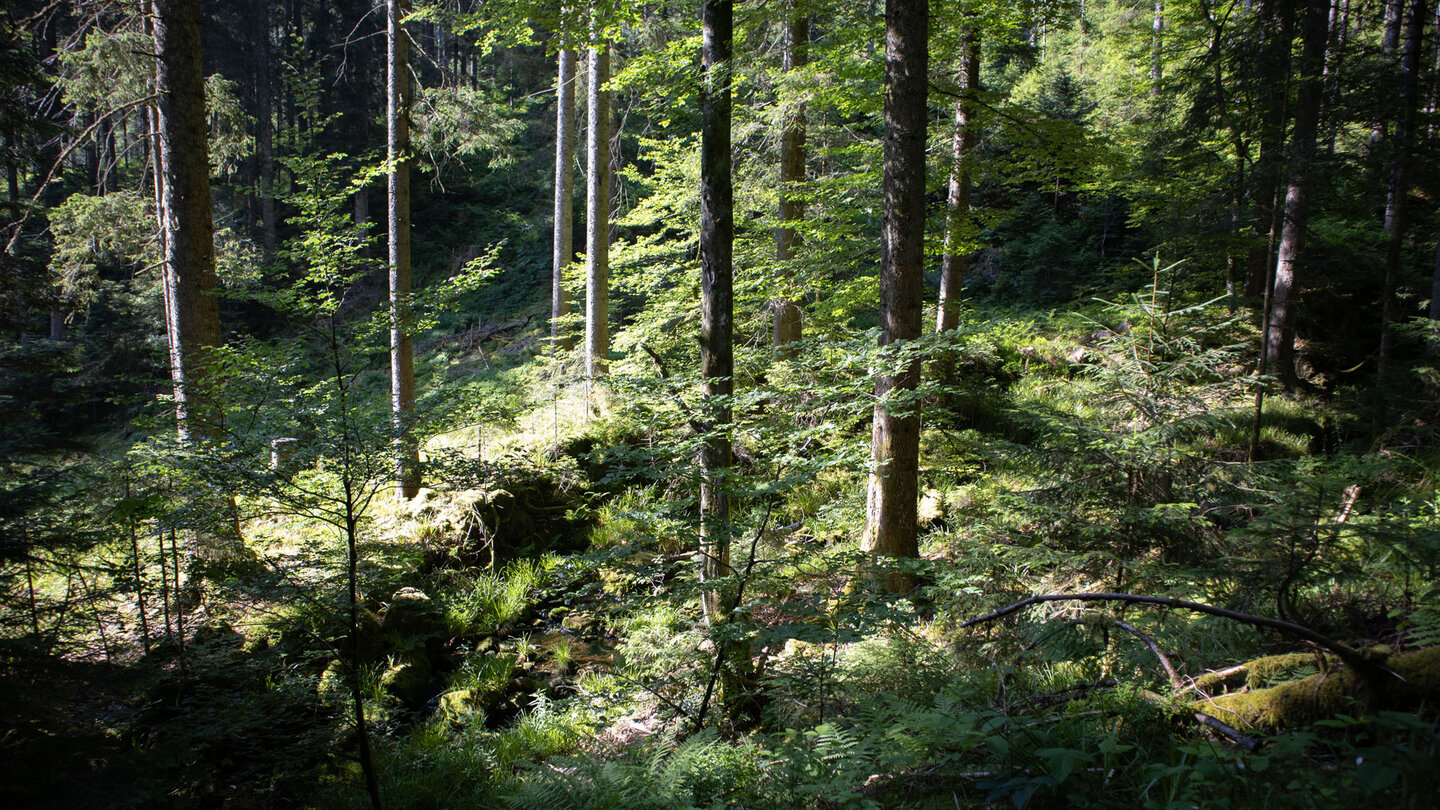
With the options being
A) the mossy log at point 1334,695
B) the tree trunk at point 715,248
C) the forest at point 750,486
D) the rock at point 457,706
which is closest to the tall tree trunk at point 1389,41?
the forest at point 750,486

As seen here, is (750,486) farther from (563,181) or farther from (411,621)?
(563,181)

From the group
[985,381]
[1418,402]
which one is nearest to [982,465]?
[985,381]

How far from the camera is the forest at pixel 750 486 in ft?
8.75

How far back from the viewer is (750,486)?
3.94 metres

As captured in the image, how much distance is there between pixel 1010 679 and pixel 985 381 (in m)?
7.34

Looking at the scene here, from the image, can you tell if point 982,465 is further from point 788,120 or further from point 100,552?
point 100,552

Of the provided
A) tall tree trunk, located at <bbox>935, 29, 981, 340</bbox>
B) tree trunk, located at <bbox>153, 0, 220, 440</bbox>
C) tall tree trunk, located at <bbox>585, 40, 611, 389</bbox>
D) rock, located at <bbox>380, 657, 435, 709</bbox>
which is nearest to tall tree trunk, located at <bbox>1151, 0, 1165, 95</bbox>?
tall tree trunk, located at <bbox>935, 29, 981, 340</bbox>

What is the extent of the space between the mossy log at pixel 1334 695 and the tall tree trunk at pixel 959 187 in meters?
5.80

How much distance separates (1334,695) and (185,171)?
9.36 metres

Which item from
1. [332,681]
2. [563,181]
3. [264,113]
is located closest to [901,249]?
[332,681]

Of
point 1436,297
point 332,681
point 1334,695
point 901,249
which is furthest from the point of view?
point 1436,297

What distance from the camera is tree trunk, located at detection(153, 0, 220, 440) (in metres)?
6.29

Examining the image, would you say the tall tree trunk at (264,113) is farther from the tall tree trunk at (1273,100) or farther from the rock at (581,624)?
the tall tree trunk at (1273,100)

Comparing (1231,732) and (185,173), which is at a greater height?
(185,173)
